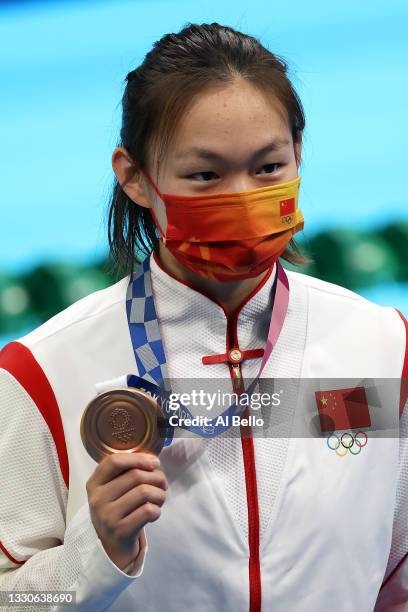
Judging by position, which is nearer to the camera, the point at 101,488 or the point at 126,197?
the point at 101,488

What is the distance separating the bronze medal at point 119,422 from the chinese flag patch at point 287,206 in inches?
15.2

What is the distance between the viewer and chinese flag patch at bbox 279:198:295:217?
1.68 metres

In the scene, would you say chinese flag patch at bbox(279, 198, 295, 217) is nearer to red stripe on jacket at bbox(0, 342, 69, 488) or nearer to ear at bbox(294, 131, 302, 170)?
ear at bbox(294, 131, 302, 170)

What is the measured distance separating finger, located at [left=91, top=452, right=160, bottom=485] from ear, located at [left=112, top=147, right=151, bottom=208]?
1.63 ft

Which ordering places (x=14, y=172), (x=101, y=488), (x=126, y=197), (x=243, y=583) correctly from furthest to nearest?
(x=14, y=172) < (x=126, y=197) < (x=243, y=583) < (x=101, y=488)

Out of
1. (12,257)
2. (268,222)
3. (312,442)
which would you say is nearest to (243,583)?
(312,442)

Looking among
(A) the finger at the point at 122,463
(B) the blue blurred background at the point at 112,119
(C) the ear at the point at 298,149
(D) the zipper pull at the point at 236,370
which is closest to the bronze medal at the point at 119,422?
(A) the finger at the point at 122,463

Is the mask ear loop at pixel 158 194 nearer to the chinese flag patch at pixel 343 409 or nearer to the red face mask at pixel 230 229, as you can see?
the red face mask at pixel 230 229

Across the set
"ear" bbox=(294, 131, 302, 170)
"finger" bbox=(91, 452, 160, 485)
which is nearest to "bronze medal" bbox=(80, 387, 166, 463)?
"finger" bbox=(91, 452, 160, 485)

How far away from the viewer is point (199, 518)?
163 cm

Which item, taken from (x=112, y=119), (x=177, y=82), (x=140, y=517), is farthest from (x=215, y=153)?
(x=112, y=119)

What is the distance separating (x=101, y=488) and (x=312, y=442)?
1.24 ft

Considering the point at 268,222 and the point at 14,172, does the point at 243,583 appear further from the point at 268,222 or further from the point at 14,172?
the point at 14,172

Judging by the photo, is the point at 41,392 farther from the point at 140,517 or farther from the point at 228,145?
the point at 228,145
